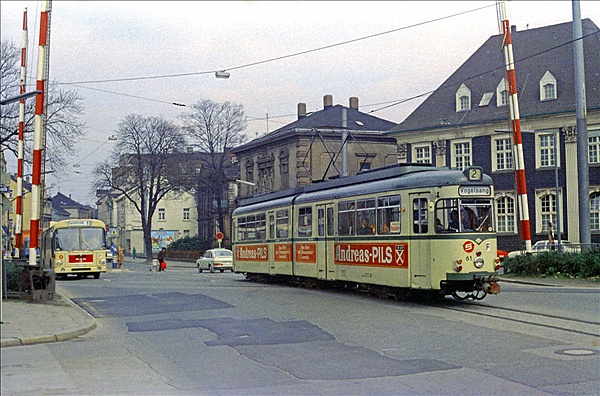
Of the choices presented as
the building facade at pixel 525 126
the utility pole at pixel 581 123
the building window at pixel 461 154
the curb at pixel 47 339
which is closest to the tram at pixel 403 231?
the curb at pixel 47 339

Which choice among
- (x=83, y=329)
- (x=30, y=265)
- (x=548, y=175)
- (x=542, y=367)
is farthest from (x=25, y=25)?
(x=548, y=175)

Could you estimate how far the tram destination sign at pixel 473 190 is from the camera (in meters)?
18.1

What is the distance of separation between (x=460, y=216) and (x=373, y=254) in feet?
9.91

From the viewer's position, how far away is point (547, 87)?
5456 cm

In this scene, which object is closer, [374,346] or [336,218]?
[374,346]

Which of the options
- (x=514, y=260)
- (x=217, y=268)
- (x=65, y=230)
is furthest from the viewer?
(x=217, y=268)

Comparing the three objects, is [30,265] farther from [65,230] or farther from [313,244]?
[65,230]

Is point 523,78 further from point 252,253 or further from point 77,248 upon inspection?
point 77,248

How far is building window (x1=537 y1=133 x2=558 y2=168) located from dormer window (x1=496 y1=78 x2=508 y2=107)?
380cm

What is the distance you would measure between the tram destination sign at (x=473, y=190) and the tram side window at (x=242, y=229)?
1403cm

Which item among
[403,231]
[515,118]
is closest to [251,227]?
[515,118]

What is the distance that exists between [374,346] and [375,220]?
8086 mm

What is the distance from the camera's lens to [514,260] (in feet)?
102

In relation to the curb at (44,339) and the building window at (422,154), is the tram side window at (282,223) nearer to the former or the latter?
the curb at (44,339)
